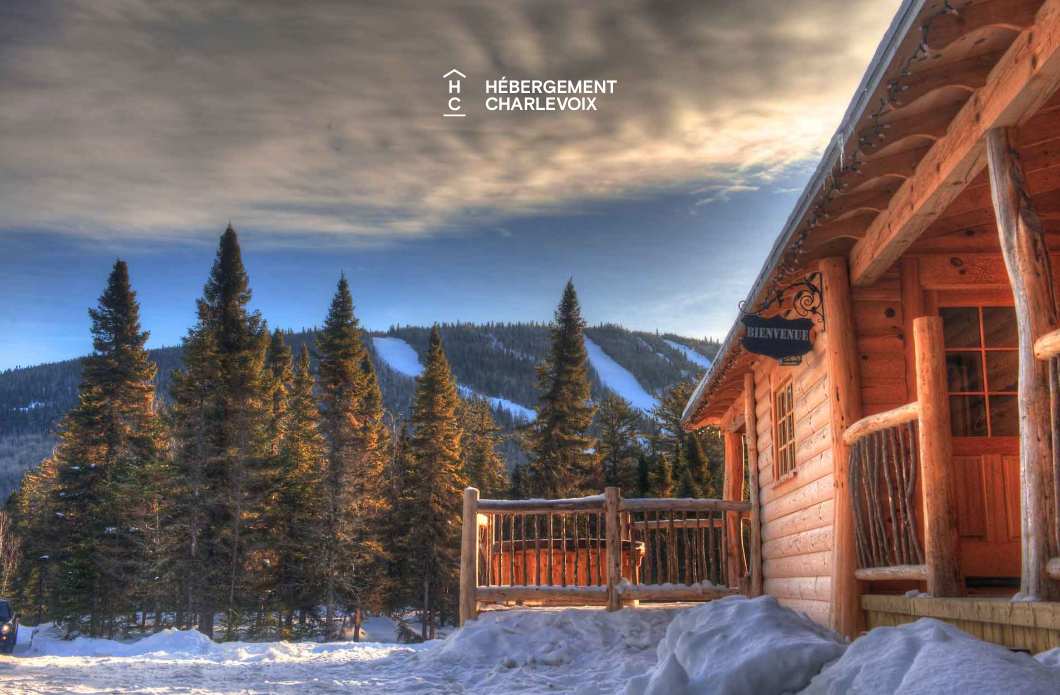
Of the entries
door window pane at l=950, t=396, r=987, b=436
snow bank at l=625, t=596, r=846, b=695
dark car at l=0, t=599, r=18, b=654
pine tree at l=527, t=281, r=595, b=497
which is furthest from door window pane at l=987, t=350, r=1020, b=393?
pine tree at l=527, t=281, r=595, b=497

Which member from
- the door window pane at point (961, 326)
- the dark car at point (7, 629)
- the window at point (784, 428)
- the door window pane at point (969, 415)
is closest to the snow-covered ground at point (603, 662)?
the door window pane at point (969, 415)

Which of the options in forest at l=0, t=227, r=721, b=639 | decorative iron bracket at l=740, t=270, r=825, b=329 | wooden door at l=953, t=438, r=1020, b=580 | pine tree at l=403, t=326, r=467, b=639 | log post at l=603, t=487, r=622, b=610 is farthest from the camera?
pine tree at l=403, t=326, r=467, b=639

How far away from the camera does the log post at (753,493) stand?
1033 cm

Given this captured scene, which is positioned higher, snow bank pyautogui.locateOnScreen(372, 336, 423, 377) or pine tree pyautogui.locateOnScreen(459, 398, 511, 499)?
snow bank pyautogui.locateOnScreen(372, 336, 423, 377)

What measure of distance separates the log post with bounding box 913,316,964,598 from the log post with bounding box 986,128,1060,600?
0.81 metres

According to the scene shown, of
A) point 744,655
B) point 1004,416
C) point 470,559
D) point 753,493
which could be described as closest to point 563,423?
point 753,493

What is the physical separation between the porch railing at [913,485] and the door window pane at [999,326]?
1.06m

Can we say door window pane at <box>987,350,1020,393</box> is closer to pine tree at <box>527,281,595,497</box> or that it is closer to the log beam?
the log beam

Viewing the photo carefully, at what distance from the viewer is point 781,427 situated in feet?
31.4

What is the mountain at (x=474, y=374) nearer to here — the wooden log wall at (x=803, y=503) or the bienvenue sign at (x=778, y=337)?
the wooden log wall at (x=803, y=503)

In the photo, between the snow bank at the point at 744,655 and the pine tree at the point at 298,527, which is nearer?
the snow bank at the point at 744,655

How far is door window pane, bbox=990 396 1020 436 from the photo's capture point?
6.42 metres

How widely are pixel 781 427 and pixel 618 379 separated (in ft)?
558

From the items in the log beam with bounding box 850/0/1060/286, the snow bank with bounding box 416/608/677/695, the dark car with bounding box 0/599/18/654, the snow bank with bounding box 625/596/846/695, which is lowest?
the dark car with bounding box 0/599/18/654
